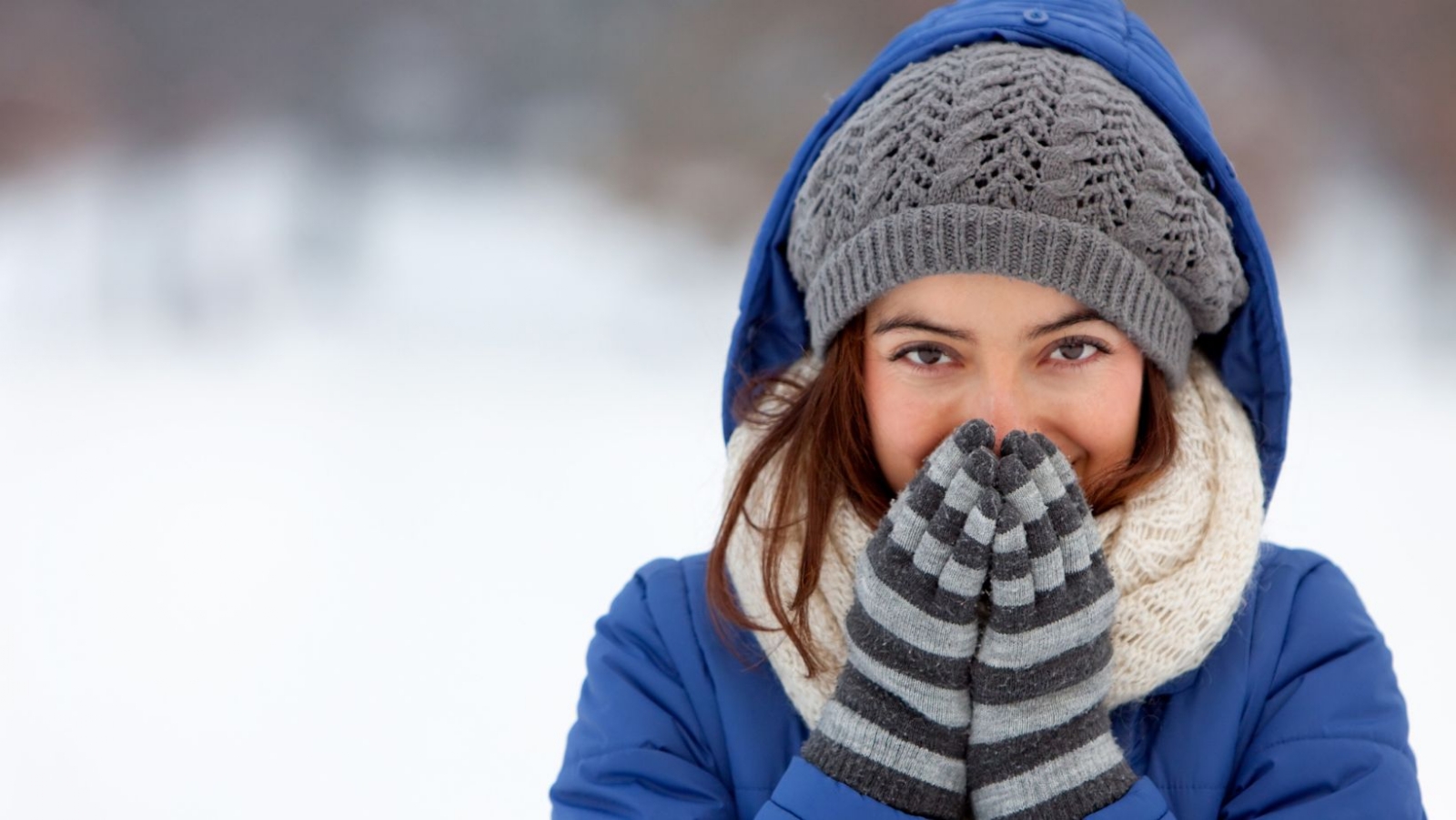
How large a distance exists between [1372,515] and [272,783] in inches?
78.4

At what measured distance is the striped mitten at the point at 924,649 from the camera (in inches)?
36.3

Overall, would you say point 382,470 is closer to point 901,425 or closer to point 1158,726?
point 901,425

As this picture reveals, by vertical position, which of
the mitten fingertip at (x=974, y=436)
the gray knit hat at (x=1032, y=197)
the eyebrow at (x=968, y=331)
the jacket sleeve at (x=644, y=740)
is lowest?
the jacket sleeve at (x=644, y=740)

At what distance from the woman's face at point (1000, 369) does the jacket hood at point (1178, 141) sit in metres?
0.15

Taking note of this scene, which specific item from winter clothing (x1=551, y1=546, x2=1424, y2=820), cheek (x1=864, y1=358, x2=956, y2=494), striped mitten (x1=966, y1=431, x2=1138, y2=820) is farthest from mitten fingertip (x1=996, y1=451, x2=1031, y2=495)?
winter clothing (x1=551, y1=546, x2=1424, y2=820)

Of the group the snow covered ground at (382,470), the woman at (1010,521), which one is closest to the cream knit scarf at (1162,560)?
the woman at (1010,521)

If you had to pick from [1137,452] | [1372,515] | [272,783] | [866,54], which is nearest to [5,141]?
[272,783]

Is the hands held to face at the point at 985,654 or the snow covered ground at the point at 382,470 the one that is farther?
the snow covered ground at the point at 382,470

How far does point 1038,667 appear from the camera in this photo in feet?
3.02

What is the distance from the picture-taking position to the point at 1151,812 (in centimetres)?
91

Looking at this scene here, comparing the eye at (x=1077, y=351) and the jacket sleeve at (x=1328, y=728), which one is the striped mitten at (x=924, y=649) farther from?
the jacket sleeve at (x=1328, y=728)

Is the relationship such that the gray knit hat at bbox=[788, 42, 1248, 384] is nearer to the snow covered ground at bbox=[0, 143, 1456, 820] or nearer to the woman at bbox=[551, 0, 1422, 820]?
the woman at bbox=[551, 0, 1422, 820]

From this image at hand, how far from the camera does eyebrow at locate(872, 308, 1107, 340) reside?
1.01m

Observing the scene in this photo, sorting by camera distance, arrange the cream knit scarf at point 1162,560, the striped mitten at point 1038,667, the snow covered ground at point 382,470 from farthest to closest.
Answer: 1. the snow covered ground at point 382,470
2. the cream knit scarf at point 1162,560
3. the striped mitten at point 1038,667
